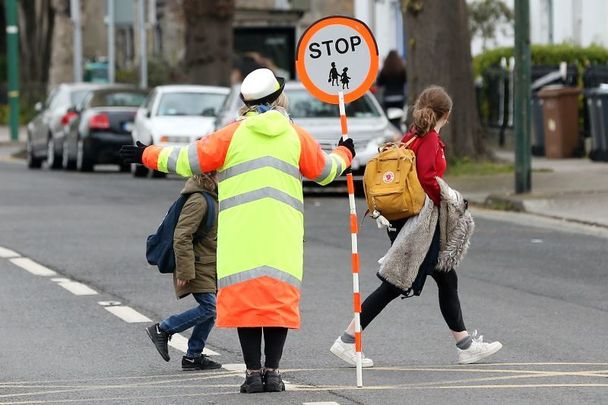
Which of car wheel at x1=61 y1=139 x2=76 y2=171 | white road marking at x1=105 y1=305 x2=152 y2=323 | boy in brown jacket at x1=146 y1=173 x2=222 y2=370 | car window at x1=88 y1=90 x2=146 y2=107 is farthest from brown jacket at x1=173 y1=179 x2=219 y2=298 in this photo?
car wheel at x1=61 y1=139 x2=76 y2=171

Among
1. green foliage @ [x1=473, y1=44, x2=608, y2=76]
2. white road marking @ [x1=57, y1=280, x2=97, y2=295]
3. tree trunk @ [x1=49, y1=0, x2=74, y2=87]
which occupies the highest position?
tree trunk @ [x1=49, y1=0, x2=74, y2=87]

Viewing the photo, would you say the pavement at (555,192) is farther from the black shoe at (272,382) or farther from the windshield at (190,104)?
the black shoe at (272,382)

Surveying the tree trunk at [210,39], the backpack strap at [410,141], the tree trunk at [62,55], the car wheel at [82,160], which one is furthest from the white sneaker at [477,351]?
the tree trunk at [62,55]

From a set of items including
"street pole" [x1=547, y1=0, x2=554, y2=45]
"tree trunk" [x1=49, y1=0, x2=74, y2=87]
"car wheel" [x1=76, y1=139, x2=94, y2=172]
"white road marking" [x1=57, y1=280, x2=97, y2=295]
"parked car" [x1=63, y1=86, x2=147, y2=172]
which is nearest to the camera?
"white road marking" [x1=57, y1=280, x2=97, y2=295]

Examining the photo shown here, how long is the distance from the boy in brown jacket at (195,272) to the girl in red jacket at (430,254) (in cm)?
69

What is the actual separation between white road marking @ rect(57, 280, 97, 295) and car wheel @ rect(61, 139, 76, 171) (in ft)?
60.9

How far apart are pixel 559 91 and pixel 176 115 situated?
20.2ft

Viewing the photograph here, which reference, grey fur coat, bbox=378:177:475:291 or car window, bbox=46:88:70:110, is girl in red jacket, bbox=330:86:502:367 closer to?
grey fur coat, bbox=378:177:475:291

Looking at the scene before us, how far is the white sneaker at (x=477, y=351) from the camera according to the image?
959cm

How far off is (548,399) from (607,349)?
6.32ft

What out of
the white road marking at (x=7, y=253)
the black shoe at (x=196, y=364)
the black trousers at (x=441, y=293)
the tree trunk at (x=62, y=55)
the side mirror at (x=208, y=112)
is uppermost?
the tree trunk at (x=62, y=55)

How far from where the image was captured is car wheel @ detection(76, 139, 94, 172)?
31.1 metres

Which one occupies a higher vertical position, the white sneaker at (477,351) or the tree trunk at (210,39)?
the tree trunk at (210,39)

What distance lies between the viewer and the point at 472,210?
2080 centimetres
